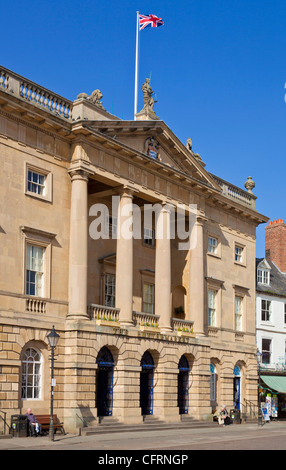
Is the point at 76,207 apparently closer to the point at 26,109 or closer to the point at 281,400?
the point at 26,109

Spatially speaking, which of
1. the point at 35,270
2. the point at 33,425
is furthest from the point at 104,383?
the point at 35,270

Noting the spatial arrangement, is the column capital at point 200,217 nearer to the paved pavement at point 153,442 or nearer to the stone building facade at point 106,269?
the stone building facade at point 106,269

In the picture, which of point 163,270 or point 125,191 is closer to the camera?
point 125,191

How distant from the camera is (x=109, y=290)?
4069 centimetres

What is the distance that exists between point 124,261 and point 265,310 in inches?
835

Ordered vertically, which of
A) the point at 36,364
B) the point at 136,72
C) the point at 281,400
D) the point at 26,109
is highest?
the point at 136,72

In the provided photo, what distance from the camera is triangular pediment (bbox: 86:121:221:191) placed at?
38156 mm

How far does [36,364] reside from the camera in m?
33.5

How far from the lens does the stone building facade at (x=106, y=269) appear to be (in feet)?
109

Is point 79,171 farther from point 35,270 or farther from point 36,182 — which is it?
point 35,270

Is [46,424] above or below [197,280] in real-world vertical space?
below

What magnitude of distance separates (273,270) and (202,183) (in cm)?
1990

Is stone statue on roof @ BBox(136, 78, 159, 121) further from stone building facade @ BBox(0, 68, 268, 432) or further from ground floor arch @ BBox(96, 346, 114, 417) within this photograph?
ground floor arch @ BBox(96, 346, 114, 417)

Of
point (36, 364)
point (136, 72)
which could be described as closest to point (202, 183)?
point (136, 72)
